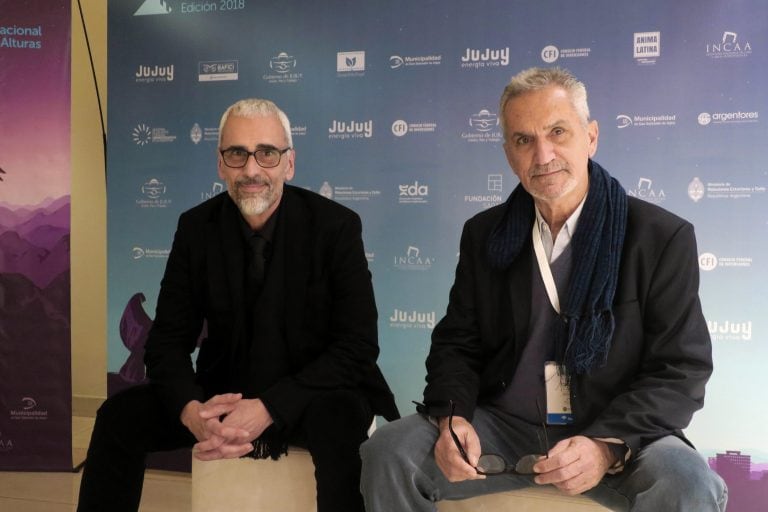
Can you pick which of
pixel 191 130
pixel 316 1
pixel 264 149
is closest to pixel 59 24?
pixel 191 130

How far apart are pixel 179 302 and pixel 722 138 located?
2.35 m

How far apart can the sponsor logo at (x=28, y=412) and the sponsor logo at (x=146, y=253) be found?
0.88 m

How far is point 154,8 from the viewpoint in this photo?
3.61m

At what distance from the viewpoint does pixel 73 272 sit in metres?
4.44

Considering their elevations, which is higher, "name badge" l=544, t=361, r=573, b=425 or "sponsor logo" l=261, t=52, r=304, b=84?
"sponsor logo" l=261, t=52, r=304, b=84

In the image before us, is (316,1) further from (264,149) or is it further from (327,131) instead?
(264,149)

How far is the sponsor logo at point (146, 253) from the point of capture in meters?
3.62

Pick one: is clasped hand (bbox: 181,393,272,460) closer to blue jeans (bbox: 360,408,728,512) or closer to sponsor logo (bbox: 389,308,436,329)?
blue jeans (bbox: 360,408,728,512)

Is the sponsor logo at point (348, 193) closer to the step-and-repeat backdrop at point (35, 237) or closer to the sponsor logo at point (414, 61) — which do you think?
the sponsor logo at point (414, 61)

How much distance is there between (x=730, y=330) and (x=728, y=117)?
92 cm

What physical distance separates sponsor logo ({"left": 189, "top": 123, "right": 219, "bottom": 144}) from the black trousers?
68.6 inches

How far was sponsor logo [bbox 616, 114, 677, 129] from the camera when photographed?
302 cm

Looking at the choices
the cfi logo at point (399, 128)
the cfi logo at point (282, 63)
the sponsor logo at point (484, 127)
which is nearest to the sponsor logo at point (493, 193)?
the sponsor logo at point (484, 127)

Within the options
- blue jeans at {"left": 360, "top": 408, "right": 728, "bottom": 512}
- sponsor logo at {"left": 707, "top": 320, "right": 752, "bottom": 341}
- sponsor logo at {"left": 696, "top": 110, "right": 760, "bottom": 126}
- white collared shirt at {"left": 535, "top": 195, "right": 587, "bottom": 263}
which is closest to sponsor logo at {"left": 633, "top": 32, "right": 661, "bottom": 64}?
sponsor logo at {"left": 696, "top": 110, "right": 760, "bottom": 126}
